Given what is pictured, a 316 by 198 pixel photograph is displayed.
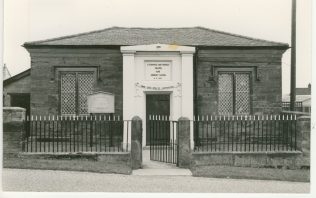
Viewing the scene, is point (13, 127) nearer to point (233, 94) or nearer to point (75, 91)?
point (75, 91)

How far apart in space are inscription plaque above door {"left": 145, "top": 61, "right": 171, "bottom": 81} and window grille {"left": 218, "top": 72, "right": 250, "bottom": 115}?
2.45 meters

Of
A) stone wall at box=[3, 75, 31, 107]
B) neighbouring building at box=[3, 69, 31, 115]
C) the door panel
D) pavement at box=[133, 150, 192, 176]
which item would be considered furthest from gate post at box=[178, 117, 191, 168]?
stone wall at box=[3, 75, 31, 107]

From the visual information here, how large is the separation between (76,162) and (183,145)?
10.0 feet

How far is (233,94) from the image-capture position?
19484 millimetres

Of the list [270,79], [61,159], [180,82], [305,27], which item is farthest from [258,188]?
[270,79]

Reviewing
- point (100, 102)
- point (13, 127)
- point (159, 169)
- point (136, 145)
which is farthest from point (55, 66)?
point (159, 169)

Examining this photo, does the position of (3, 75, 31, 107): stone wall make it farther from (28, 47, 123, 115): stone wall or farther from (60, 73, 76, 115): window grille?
(60, 73, 76, 115): window grille

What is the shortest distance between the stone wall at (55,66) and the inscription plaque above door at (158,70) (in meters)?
1.46

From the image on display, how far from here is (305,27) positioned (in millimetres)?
9875

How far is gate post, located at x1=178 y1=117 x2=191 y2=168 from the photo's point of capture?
13914mm

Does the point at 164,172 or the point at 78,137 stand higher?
the point at 78,137

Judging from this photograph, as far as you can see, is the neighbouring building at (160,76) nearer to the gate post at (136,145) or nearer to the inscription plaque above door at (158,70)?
the inscription plaque above door at (158,70)

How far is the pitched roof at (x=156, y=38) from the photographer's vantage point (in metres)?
19.1

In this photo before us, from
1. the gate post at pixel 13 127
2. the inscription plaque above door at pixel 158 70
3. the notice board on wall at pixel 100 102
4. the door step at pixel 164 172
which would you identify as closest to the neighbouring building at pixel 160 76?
the inscription plaque above door at pixel 158 70
